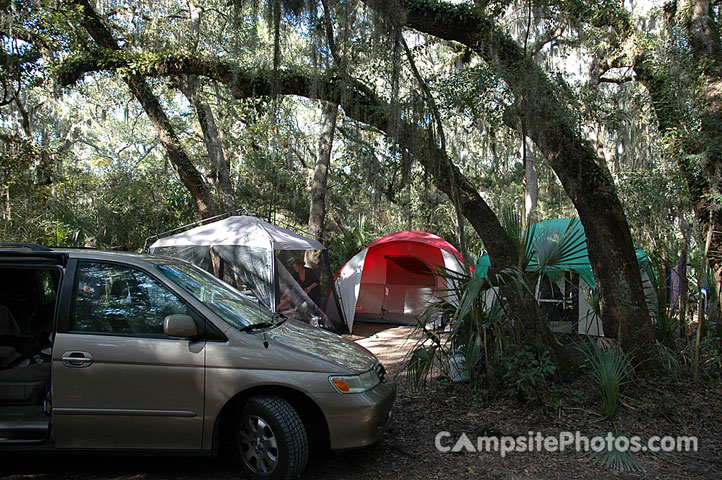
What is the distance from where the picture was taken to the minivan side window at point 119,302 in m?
3.45

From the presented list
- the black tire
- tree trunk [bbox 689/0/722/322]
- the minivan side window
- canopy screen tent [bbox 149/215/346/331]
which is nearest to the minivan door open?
the minivan side window

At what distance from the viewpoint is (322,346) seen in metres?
3.73

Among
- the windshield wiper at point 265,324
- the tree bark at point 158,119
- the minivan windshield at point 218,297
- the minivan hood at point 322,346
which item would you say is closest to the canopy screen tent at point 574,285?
the minivan hood at point 322,346

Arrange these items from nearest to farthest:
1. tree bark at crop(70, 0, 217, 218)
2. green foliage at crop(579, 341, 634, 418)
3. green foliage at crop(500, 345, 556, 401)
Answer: green foliage at crop(579, 341, 634, 418), green foliage at crop(500, 345, 556, 401), tree bark at crop(70, 0, 217, 218)

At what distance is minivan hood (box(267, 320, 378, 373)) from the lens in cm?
352

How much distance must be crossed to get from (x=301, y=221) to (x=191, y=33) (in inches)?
293

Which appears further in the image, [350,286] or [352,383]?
[350,286]

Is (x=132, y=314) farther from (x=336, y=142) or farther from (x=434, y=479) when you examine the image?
(x=336, y=142)

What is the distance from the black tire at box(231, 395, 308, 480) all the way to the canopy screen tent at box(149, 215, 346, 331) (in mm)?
5325

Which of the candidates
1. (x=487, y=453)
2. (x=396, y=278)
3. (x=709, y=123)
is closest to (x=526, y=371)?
(x=487, y=453)

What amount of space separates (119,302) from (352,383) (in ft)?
5.43

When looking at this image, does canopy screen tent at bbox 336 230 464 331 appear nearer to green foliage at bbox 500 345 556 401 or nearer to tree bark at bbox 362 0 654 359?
tree bark at bbox 362 0 654 359

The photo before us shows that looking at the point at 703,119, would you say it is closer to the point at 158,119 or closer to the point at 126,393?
the point at 126,393

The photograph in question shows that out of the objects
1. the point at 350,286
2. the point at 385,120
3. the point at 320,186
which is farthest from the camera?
the point at 320,186
